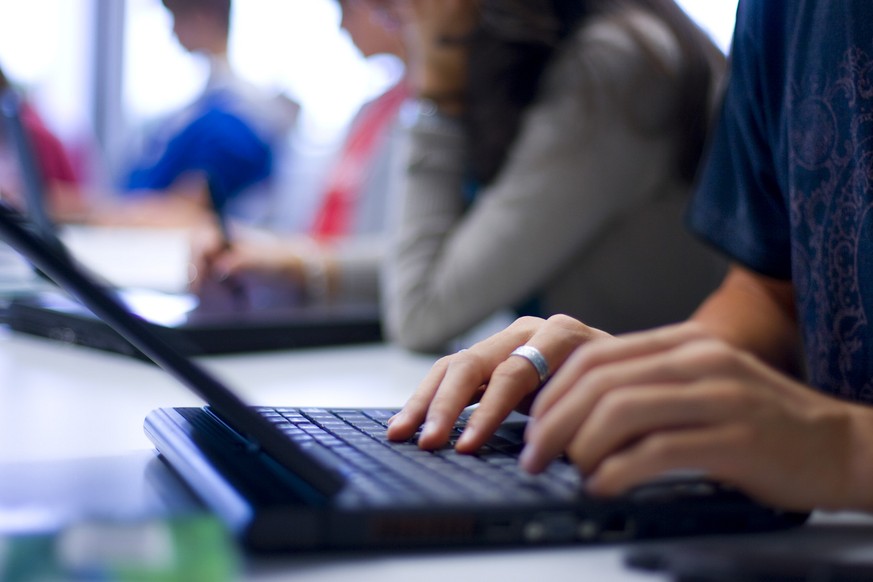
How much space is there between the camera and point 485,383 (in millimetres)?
489

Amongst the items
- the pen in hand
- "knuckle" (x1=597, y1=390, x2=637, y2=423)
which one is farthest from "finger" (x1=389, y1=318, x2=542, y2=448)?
the pen in hand

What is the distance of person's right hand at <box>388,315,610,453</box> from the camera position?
45cm

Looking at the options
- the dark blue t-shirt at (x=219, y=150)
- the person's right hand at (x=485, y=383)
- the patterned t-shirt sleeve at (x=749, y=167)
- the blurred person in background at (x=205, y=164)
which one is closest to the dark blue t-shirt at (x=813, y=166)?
the patterned t-shirt sleeve at (x=749, y=167)

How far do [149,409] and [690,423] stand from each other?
425 mm

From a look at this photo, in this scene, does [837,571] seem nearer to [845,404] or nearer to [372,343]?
[845,404]

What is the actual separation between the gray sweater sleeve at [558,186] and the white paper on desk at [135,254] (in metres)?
0.37

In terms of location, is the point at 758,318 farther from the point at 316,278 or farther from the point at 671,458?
the point at 316,278

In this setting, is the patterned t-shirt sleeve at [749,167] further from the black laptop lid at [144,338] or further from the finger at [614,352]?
the black laptop lid at [144,338]

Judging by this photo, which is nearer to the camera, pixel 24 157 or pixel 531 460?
pixel 531 460

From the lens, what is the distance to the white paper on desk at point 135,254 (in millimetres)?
1387

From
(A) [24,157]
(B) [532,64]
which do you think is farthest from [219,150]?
(B) [532,64]

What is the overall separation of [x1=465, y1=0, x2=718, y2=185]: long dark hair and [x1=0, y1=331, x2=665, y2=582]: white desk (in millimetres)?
262

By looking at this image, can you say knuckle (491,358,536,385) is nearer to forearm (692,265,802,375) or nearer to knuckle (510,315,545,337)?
knuckle (510,315,545,337)

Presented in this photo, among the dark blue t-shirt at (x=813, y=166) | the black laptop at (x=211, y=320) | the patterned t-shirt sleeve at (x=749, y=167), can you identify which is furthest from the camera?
the black laptop at (x=211, y=320)
